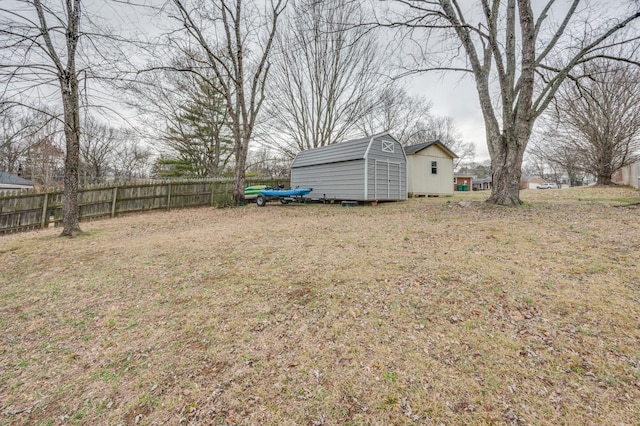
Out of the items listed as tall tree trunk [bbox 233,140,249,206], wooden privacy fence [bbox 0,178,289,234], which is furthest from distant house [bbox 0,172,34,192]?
tall tree trunk [bbox 233,140,249,206]

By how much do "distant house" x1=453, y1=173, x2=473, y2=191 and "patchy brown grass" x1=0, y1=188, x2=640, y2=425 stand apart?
29.3 m

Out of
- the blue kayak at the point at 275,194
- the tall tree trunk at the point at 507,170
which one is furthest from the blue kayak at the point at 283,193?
the tall tree trunk at the point at 507,170

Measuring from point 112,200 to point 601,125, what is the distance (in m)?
25.3

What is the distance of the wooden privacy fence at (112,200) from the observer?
8039mm

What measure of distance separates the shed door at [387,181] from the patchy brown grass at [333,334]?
715 centimetres

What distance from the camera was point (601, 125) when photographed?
15.4 m

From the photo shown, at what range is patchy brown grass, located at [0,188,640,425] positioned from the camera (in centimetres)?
182

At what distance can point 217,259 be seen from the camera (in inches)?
186

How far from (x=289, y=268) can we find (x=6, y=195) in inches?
378

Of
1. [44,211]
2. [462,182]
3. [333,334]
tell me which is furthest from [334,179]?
[462,182]

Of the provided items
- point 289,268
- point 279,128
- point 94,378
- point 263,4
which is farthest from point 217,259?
point 279,128

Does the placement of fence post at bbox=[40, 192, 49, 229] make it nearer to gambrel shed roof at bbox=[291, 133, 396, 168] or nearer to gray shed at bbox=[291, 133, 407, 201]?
gray shed at bbox=[291, 133, 407, 201]

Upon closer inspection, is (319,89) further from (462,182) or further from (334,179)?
(462,182)

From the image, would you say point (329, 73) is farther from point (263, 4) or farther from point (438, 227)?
point (438, 227)
